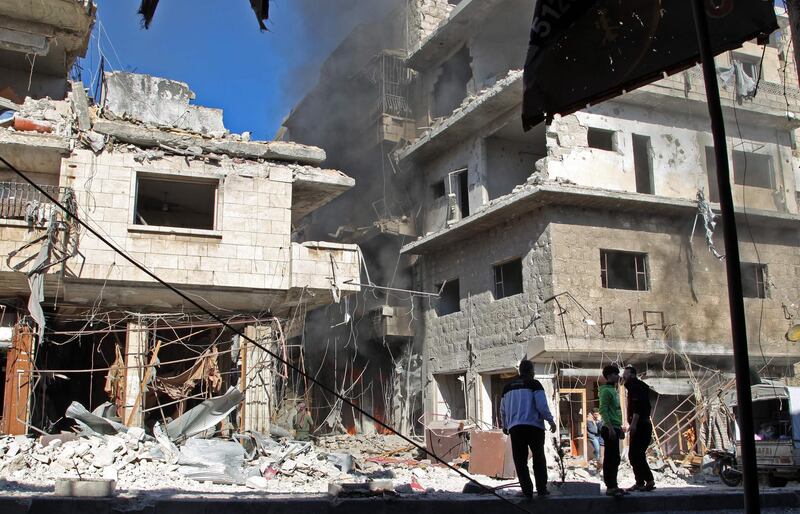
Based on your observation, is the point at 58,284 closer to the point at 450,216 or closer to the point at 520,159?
the point at 450,216

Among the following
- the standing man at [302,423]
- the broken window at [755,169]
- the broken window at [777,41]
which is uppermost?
the broken window at [777,41]

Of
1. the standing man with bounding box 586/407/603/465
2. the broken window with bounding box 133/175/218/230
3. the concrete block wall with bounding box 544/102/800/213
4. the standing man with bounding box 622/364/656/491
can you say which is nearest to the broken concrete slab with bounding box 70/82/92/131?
the broken window with bounding box 133/175/218/230

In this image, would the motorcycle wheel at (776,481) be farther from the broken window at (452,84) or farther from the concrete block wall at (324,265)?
the broken window at (452,84)

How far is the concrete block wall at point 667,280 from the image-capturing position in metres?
18.8

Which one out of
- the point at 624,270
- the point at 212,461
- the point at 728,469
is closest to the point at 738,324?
the point at 212,461

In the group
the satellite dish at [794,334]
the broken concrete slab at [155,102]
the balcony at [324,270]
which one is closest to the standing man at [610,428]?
the balcony at [324,270]

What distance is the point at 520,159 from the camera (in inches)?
889

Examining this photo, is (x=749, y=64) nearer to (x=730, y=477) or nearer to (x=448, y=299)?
(x=448, y=299)

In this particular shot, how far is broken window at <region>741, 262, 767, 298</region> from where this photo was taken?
68.5 feet

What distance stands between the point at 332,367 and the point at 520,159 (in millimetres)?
10403

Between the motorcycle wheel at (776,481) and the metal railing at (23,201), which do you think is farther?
the metal railing at (23,201)

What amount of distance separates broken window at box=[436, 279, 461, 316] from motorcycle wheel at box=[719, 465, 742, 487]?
10769mm

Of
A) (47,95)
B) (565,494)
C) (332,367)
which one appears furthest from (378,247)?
(565,494)

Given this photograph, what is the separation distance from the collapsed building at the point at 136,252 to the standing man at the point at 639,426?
751cm
